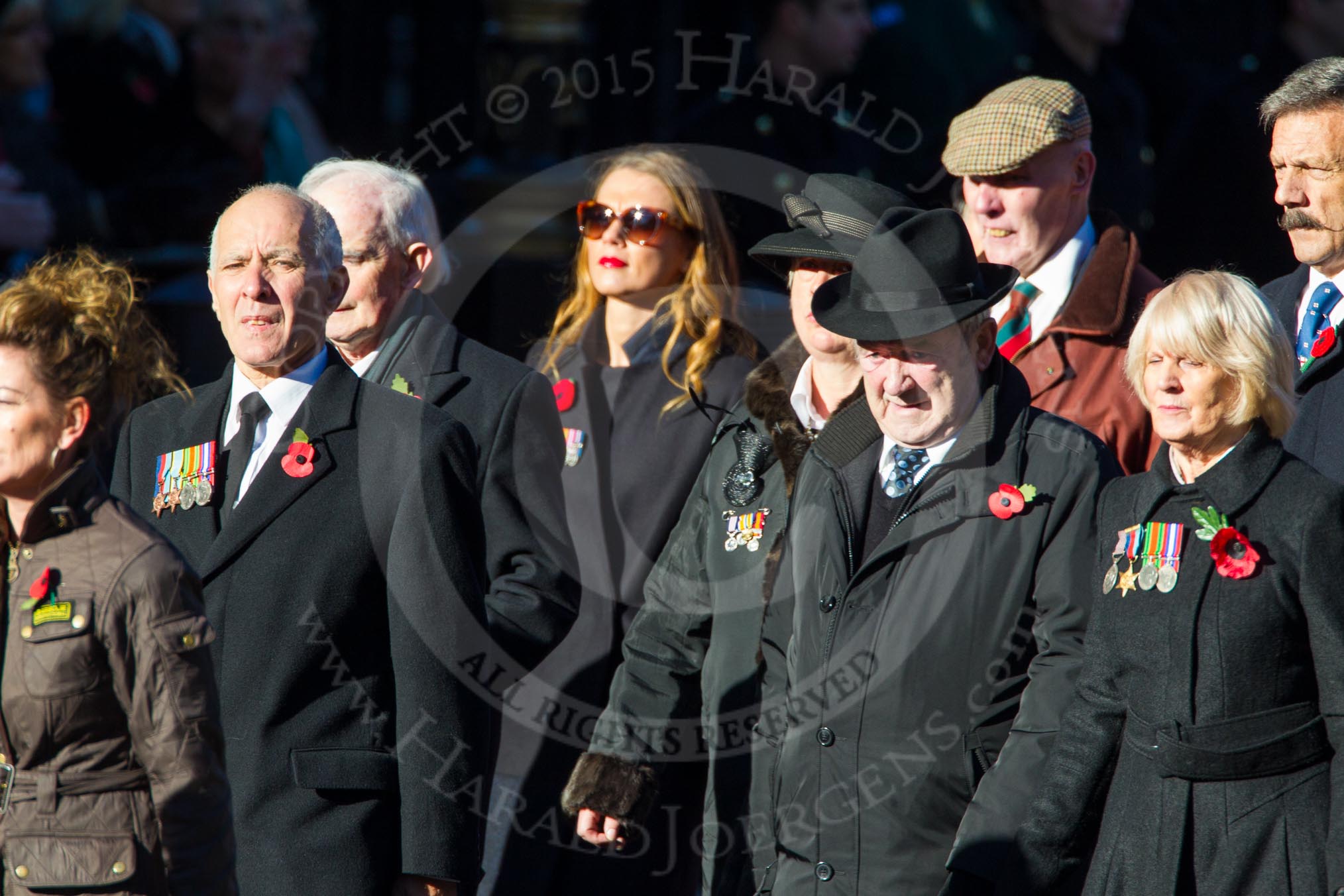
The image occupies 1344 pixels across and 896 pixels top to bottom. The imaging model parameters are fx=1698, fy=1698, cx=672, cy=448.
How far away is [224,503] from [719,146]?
3.09 meters

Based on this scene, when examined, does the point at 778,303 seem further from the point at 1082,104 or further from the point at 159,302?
the point at 159,302

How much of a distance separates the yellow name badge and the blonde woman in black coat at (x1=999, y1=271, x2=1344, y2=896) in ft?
5.45

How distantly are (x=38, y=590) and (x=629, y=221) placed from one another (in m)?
2.28

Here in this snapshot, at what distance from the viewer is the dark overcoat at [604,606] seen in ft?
14.0

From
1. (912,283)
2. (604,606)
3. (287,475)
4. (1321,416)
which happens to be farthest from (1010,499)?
(604,606)

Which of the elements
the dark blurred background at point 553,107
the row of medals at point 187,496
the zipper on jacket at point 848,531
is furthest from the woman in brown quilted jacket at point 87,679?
the dark blurred background at point 553,107

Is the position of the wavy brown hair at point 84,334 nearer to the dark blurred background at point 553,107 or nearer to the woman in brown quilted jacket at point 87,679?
the woman in brown quilted jacket at point 87,679

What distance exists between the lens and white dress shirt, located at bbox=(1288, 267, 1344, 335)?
3.60 m

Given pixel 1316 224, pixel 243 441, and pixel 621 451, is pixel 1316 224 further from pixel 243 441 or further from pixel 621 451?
pixel 243 441

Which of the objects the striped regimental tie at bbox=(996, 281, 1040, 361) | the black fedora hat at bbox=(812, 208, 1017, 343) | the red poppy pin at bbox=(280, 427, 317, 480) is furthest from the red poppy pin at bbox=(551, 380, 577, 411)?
Result: the red poppy pin at bbox=(280, 427, 317, 480)

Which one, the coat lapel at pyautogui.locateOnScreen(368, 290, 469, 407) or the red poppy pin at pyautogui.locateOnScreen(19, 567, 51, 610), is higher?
the coat lapel at pyautogui.locateOnScreen(368, 290, 469, 407)

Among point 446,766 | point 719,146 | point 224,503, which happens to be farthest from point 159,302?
point 446,766

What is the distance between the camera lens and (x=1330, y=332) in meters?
3.53

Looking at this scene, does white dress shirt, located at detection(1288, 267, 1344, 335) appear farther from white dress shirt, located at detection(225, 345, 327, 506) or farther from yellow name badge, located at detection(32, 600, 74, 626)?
yellow name badge, located at detection(32, 600, 74, 626)
